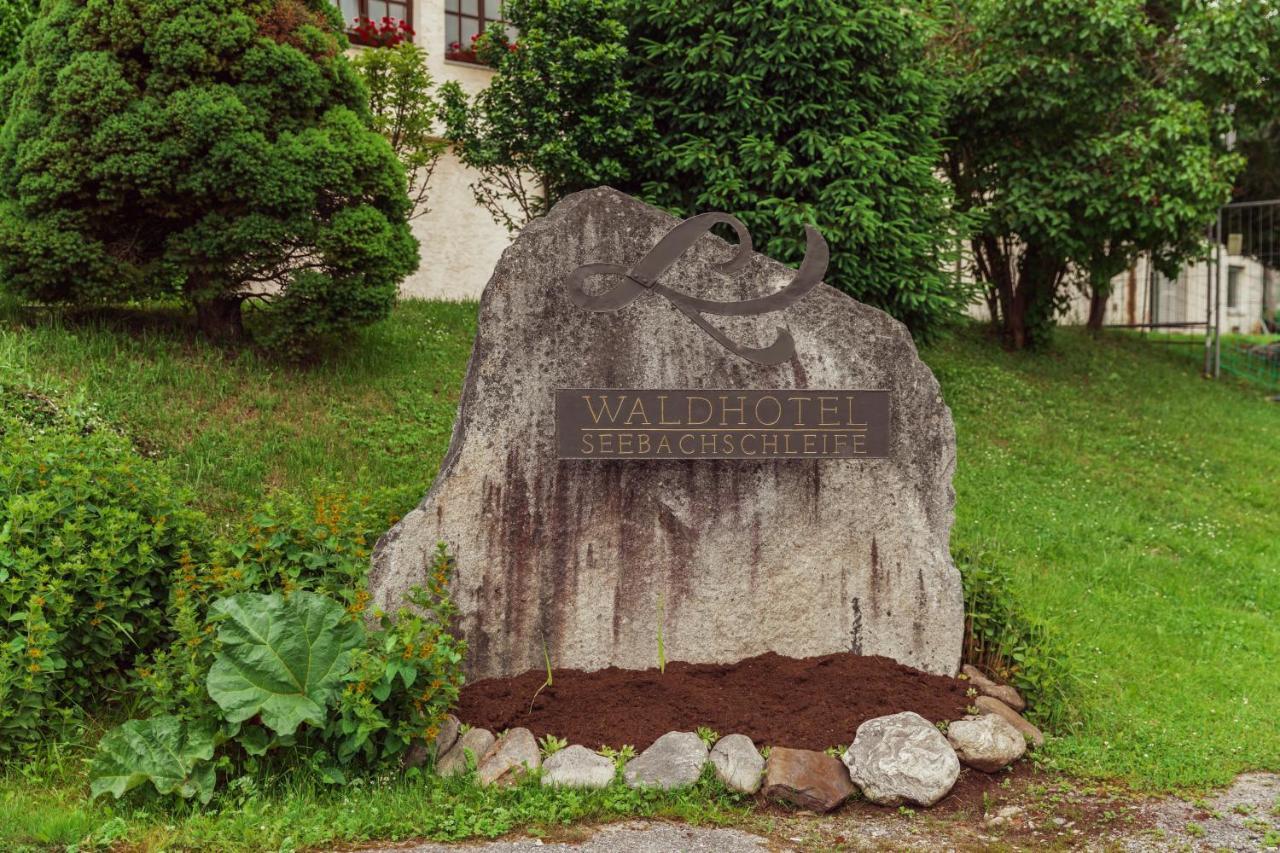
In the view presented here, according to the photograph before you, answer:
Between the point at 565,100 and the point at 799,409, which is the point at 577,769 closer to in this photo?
the point at 799,409

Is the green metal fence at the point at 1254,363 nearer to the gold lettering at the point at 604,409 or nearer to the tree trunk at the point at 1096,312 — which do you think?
the tree trunk at the point at 1096,312

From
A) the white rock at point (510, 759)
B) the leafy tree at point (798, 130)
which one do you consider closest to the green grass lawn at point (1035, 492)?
the white rock at point (510, 759)

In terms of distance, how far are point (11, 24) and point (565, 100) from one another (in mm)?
4758

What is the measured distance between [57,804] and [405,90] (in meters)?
8.00

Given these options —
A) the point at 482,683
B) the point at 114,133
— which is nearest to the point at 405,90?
the point at 114,133

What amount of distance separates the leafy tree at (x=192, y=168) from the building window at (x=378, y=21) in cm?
438

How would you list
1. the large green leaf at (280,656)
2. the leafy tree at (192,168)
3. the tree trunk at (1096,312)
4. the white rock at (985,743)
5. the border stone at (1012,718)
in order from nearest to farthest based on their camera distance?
the large green leaf at (280,656) → the white rock at (985,743) → the border stone at (1012,718) → the leafy tree at (192,168) → the tree trunk at (1096,312)

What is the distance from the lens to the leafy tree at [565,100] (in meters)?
9.25

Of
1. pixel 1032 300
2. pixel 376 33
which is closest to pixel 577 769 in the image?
pixel 376 33

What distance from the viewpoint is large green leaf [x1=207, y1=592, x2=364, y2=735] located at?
4512 mm

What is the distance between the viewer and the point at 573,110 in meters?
9.47

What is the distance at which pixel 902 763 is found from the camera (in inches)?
186

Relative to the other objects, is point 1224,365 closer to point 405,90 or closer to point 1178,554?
point 1178,554

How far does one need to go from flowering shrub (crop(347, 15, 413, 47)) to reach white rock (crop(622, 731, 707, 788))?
9894 mm
